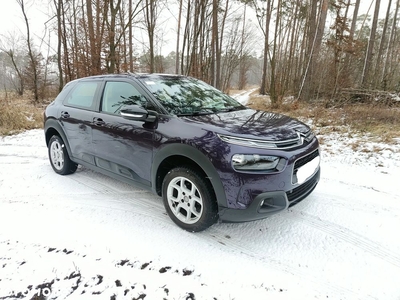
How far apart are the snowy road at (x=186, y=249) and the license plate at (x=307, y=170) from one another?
22.9 inches

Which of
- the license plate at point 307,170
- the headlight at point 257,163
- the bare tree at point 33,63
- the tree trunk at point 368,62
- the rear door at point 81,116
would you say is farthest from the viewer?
the bare tree at point 33,63

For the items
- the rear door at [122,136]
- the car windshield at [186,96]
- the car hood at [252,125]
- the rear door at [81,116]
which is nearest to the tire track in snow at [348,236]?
the car hood at [252,125]

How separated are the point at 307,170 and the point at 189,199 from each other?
1212 mm

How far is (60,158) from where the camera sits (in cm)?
406

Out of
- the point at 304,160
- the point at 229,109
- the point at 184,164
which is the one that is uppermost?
the point at 229,109

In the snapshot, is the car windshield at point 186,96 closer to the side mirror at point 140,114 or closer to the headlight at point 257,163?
the side mirror at point 140,114

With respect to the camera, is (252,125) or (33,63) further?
(33,63)

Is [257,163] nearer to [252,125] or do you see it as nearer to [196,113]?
[252,125]

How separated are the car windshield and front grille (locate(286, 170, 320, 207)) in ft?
4.03

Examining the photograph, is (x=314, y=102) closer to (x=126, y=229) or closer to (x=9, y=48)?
(x=126, y=229)

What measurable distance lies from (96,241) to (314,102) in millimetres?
10582

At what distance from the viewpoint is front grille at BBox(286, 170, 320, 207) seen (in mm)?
2322

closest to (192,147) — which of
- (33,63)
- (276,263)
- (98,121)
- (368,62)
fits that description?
(276,263)

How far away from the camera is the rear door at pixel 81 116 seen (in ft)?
11.2
